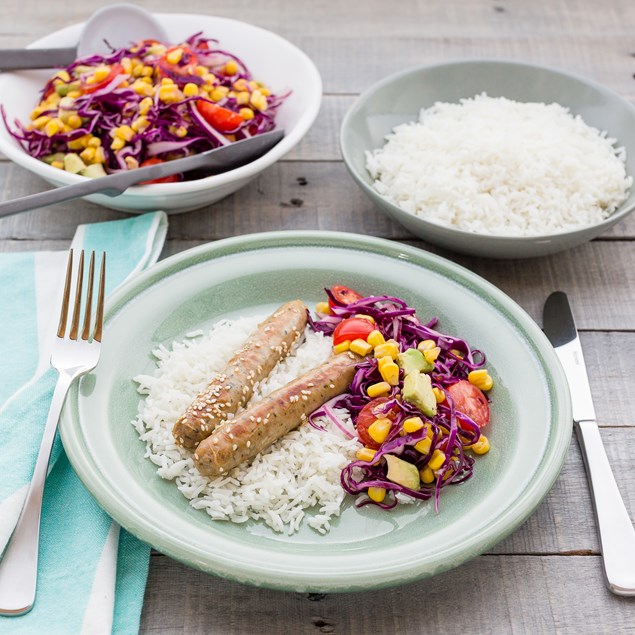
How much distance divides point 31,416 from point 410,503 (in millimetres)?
1114

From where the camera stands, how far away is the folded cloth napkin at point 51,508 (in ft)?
6.57

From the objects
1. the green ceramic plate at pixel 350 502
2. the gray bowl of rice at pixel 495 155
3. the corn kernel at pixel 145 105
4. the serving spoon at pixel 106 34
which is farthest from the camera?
the serving spoon at pixel 106 34

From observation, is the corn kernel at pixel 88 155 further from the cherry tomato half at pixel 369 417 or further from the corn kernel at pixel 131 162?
the cherry tomato half at pixel 369 417

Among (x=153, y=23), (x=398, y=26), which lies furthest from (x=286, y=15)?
(x=153, y=23)

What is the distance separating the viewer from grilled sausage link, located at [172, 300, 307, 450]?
2.25 metres

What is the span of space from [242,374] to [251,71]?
6.14ft

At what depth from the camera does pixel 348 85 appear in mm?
4082

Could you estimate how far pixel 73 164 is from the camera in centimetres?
310

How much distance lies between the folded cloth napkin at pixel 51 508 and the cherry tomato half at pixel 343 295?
733mm

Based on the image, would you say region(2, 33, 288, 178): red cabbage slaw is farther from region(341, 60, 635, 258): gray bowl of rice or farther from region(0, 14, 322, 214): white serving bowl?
region(341, 60, 635, 258): gray bowl of rice

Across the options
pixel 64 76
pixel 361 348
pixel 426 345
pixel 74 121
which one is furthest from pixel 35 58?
pixel 426 345

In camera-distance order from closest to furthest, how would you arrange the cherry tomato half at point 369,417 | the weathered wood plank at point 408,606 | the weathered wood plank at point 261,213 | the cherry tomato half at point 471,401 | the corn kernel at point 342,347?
the weathered wood plank at point 408,606, the cherry tomato half at point 369,417, the cherry tomato half at point 471,401, the corn kernel at point 342,347, the weathered wood plank at point 261,213

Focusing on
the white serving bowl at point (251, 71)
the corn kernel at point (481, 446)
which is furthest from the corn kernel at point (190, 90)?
the corn kernel at point (481, 446)

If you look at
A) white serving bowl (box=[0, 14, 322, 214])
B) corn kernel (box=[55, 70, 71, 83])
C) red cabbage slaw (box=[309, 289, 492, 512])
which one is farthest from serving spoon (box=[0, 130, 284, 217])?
red cabbage slaw (box=[309, 289, 492, 512])
